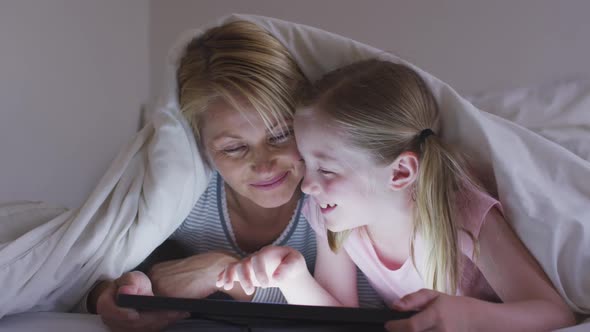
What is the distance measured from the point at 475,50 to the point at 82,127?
33.7 inches

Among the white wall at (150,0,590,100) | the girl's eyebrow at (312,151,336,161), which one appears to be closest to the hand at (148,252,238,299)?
the girl's eyebrow at (312,151,336,161)

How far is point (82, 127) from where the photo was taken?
4.24 ft

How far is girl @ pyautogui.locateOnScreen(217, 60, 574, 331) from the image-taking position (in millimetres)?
675

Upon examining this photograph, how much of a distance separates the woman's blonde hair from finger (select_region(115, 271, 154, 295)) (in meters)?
0.24

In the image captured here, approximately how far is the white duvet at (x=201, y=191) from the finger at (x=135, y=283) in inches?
1.8

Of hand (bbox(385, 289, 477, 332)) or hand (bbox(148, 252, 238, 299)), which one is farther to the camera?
hand (bbox(148, 252, 238, 299))

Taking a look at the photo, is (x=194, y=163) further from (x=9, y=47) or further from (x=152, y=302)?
(x=9, y=47)

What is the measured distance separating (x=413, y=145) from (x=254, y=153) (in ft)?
0.74

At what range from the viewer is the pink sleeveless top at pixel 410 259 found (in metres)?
0.69

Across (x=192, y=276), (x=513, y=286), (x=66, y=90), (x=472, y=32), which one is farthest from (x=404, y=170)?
(x=66, y=90)

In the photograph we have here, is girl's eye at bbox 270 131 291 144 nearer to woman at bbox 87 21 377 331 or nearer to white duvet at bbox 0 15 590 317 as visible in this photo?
woman at bbox 87 21 377 331

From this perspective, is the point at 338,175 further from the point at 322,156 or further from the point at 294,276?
the point at 294,276

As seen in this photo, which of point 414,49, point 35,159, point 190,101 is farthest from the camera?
point 414,49

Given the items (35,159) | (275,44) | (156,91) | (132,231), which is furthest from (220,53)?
(156,91)
